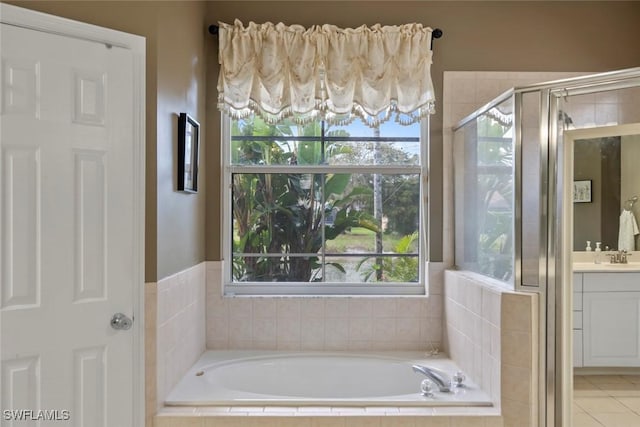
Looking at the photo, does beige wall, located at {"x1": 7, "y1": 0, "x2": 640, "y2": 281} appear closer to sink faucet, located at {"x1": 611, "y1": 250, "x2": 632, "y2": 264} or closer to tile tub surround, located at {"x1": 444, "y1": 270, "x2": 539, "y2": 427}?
tile tub surround, located at {"x1": 444, "y1": 270, "x2": 539, "y2": 427}

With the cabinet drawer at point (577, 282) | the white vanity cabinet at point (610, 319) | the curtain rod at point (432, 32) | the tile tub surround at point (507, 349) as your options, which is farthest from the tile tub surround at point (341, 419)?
the curtain rod at point (432, 32)

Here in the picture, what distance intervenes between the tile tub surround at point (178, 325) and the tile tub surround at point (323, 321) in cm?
12

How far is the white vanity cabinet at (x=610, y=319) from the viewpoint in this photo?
2.01 metres

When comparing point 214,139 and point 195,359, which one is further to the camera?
point 214,139

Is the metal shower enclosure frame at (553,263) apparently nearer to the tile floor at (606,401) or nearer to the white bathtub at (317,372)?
the tile floor at (606,401)

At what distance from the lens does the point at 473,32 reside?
3.04 meters
